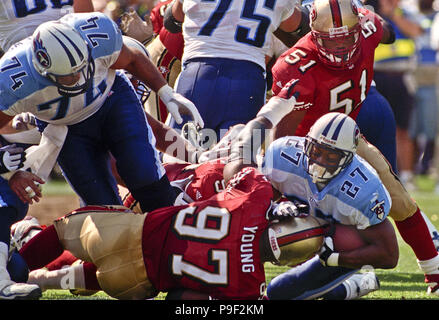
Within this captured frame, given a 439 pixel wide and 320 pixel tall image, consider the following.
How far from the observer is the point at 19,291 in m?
4.52

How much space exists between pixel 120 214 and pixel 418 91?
824cm

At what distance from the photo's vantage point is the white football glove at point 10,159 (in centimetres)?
488

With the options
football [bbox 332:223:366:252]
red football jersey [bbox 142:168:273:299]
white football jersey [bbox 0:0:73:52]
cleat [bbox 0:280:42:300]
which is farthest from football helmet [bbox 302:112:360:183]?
white football jersey [bbox 0:0:73:52]

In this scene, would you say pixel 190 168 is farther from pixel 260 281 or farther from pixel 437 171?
pixel 437 171

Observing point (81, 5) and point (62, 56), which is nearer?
point (62, 56)

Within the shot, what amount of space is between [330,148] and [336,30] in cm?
99

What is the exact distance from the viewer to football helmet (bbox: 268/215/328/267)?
14.8 feet

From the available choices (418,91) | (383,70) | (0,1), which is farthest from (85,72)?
(418,91)

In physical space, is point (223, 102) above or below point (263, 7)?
below

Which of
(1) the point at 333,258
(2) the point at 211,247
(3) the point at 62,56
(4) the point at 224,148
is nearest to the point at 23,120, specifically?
(3) the point at 62,56

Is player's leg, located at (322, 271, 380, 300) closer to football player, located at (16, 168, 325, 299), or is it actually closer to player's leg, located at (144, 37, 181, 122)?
football player, located at (16, 168, 325, 299)

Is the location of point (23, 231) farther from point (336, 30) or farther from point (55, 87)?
point (336, 30)

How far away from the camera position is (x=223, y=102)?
A: 6090 millimetres

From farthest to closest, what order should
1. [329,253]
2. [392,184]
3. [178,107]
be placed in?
1. [392,184]
2. [178,107]
3. [329,253]
